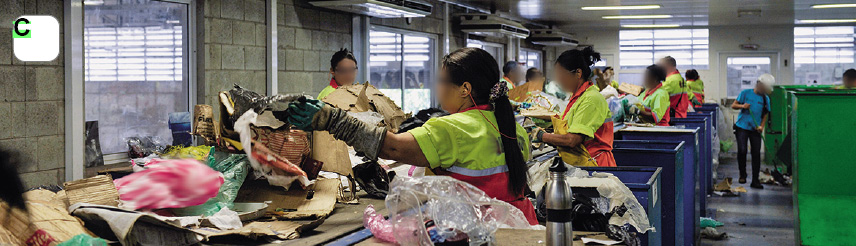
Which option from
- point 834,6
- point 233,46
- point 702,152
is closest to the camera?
point 233,46

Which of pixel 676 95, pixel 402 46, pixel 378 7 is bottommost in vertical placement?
pixel 676 95

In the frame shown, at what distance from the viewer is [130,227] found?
1916mm

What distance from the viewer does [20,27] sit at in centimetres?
390

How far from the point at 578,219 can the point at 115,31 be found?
345 centimetres

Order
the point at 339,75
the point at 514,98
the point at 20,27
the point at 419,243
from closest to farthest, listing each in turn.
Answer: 1. the point at 419,243
2. the point at 20,27
3. the point at 339,75
4. the point at 514,98

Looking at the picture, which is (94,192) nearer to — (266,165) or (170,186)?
(170,186)

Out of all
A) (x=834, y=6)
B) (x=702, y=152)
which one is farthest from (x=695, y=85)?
(x=702, y=152)

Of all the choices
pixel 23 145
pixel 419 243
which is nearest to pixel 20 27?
pixel 23 145

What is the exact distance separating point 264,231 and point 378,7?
4.70 meters

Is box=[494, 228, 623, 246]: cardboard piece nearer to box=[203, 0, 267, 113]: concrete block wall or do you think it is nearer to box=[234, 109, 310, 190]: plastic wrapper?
box=[234, 109, 310, 190]: plastic wrapper

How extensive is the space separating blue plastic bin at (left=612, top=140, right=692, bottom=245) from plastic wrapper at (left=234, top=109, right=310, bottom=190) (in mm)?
1890

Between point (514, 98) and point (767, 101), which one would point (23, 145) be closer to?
point (514, 98)

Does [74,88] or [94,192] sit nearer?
[94,192]

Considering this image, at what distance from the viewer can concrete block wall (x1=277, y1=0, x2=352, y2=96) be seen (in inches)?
249
